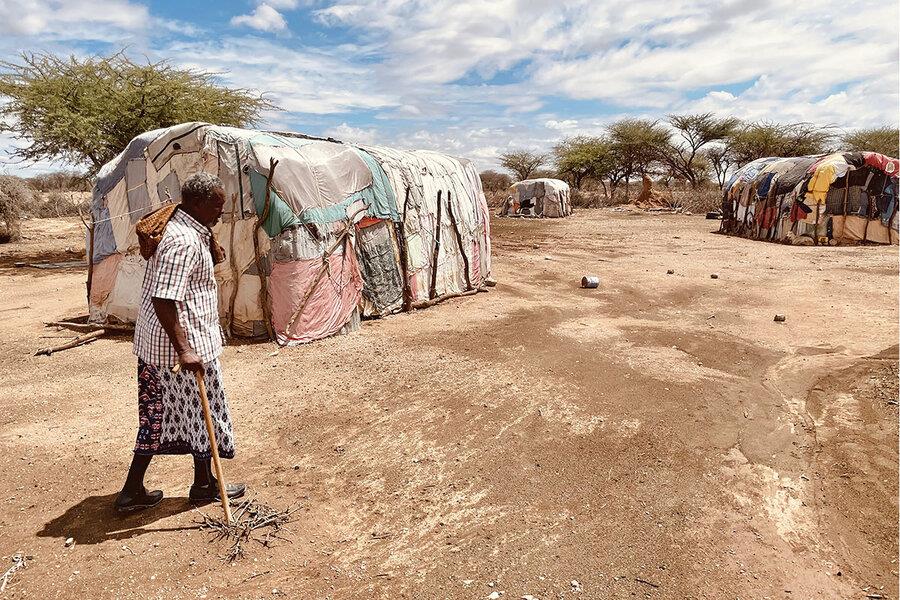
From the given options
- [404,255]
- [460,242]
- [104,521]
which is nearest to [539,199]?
[460,242]

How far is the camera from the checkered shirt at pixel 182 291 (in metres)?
2.73

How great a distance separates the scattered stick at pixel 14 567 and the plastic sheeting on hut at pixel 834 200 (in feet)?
59.8

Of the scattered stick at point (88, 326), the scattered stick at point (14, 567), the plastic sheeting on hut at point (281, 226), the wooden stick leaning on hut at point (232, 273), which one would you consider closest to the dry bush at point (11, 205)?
the scattered stick at point (88, 326)

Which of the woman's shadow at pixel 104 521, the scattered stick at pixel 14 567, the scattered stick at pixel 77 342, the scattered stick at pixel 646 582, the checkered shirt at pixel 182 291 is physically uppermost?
the checkered shirt at pixel 182 291

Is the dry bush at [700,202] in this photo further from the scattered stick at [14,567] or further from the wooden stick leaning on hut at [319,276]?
the scattered stick at [14,567]

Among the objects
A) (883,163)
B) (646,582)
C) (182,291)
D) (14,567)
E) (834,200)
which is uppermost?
(883,163)

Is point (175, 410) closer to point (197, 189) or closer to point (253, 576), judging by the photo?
point (253, 576)

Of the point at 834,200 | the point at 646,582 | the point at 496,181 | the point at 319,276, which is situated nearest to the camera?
the point at 646,582

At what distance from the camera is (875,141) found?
3147 centimetres

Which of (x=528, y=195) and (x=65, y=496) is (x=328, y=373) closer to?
(x=65, y=496)

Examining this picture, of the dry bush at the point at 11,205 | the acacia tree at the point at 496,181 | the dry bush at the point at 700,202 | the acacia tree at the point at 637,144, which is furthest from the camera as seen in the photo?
the acacia tree at the point at 496,181

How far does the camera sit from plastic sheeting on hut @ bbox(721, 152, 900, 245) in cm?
1477

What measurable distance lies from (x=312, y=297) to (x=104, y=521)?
383 centimetres

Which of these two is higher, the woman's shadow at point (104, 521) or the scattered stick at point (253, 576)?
the woman's shadow at point (104, 521)
